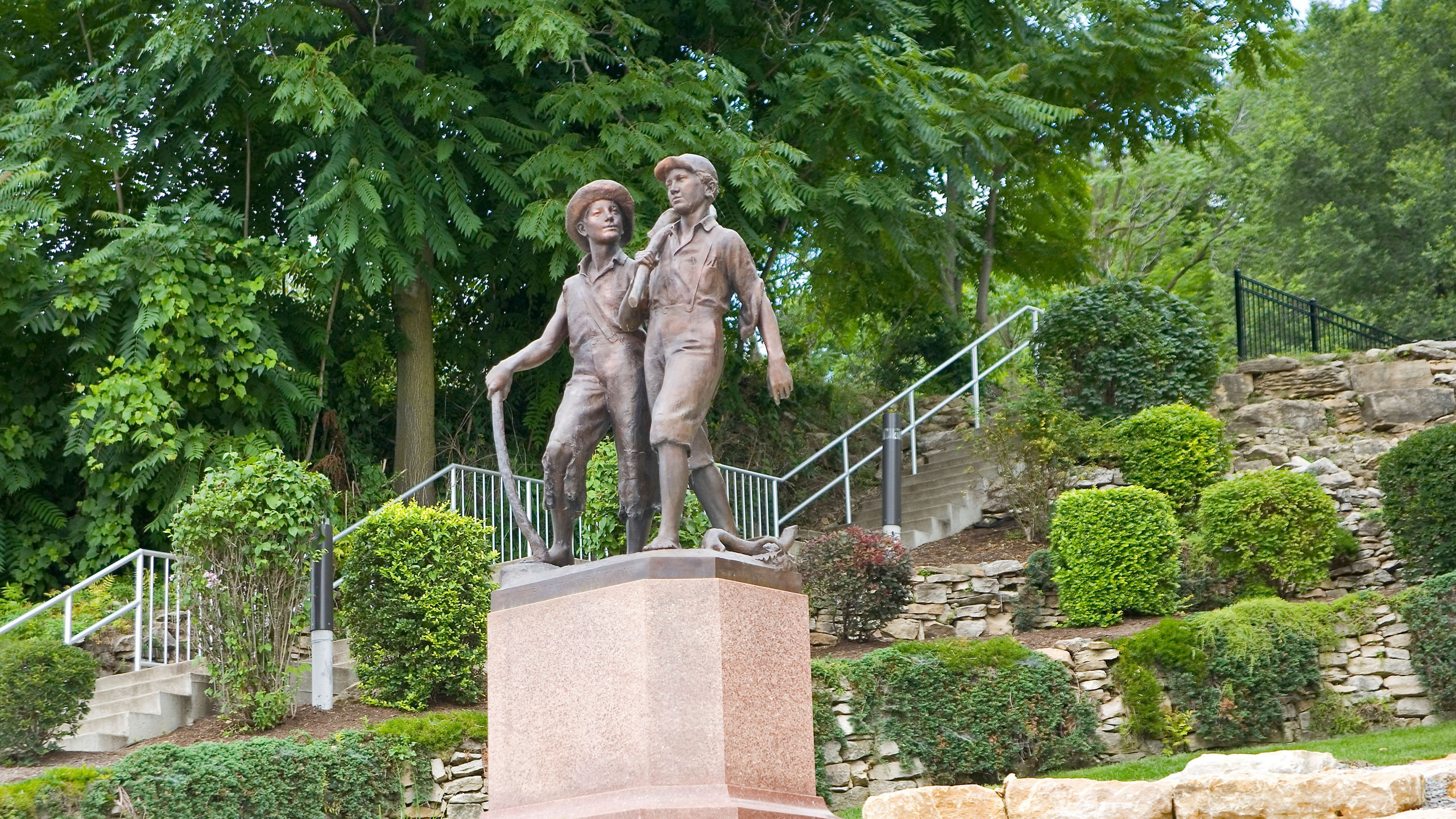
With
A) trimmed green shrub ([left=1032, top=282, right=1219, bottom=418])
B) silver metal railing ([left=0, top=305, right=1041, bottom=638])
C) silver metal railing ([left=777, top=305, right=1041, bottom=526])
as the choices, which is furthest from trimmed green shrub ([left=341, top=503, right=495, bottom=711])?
trimmed green shrub ([left=1032, top=282, right=1219, bottom=418])

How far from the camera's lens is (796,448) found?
1736 centimetres

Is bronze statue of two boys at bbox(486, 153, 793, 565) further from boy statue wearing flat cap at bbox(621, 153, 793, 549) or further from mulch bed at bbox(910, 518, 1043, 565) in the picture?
mulch bed at bbox(910, 518, 1043, 565)

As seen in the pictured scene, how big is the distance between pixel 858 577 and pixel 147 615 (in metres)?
5.51

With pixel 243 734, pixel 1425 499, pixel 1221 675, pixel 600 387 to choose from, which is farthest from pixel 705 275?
pixel 1425 499

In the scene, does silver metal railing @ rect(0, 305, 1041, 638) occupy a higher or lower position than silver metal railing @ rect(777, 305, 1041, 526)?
lower

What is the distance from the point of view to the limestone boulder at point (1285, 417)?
16031 millimetres

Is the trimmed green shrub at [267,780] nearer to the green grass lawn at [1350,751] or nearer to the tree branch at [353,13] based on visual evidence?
the green grass lawn at [1350,751]

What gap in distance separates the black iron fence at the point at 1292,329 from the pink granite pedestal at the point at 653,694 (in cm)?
1430

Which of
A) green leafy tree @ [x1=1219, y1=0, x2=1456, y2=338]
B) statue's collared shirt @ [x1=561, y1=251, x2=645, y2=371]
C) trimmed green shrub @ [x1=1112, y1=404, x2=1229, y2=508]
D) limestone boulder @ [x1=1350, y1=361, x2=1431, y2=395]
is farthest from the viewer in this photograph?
green leafy tree @ [x1=1219, y1=0, x2=1456, y2=338]

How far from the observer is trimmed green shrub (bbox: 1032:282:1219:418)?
15742 millimetres

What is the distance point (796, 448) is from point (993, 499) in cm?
255

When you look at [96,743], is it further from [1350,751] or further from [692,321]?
[1350,751]

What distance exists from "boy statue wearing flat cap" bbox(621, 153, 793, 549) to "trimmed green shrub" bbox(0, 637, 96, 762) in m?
5.41

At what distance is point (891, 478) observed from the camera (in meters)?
13.5
